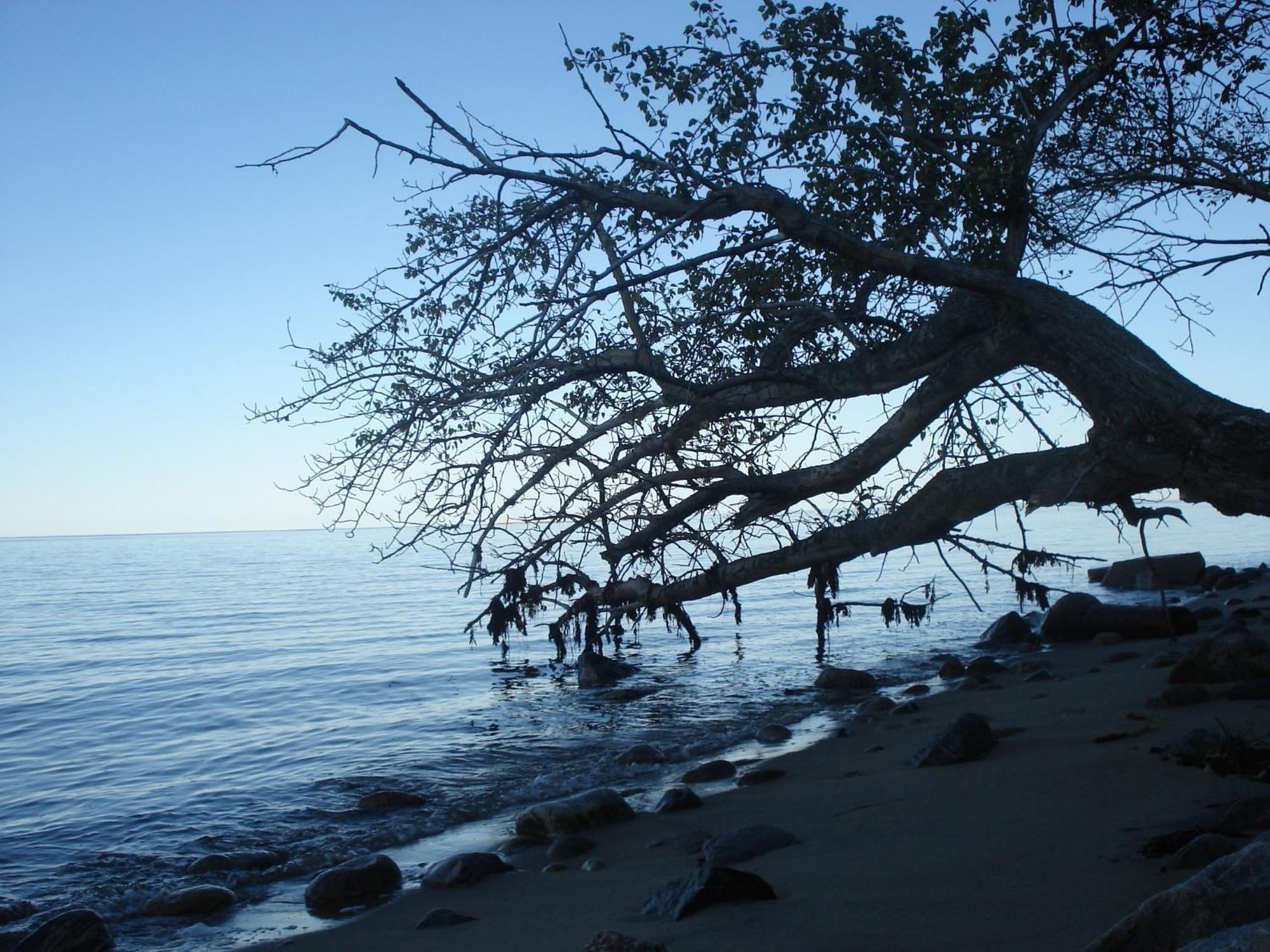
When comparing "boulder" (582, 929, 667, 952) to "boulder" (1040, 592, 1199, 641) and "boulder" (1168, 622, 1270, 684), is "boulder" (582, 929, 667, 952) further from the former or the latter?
"boulder" (1040, 592, 1199, 641)

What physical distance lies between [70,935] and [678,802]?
394cm

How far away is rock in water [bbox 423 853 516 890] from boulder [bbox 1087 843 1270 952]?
3.95 meters

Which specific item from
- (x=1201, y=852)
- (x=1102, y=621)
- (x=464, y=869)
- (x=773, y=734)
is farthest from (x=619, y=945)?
(x=1102, y=621)

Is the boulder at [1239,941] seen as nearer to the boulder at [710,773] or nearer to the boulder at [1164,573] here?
the boulder at [710,773]

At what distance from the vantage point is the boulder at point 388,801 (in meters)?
8.34

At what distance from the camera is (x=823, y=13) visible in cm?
852

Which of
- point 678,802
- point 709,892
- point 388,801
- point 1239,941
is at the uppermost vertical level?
point 1239,941

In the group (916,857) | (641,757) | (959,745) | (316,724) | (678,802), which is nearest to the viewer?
(916,857)

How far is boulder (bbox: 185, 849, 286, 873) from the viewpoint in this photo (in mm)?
6961

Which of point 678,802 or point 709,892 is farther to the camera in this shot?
point 678,802

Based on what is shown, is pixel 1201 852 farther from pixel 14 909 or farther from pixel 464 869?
pixel 14 909

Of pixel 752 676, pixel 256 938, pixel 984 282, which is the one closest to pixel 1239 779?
pixel 984 282

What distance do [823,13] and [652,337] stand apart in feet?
11.4

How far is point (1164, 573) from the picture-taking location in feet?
72.8
